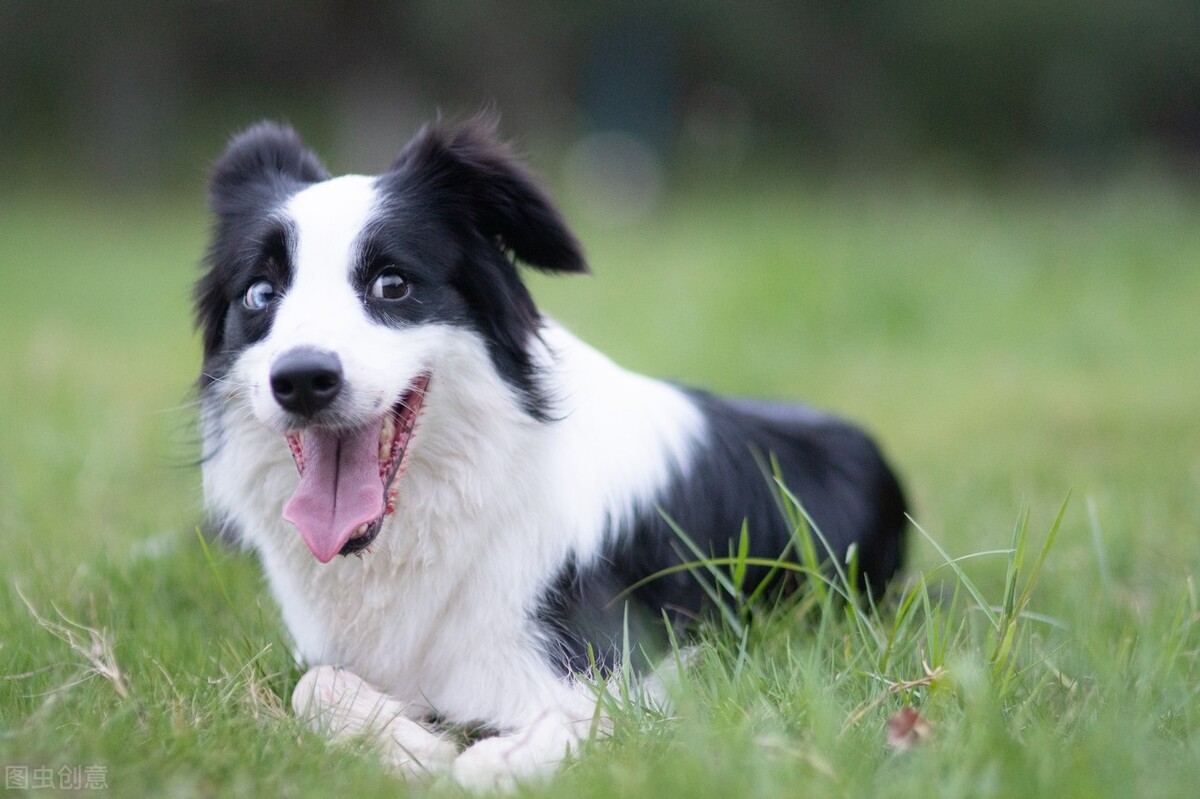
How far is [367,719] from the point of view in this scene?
8.49 ft

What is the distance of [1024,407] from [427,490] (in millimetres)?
3972

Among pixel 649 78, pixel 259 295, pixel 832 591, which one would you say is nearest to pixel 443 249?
pixel 259 295

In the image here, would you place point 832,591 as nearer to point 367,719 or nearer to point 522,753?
point 522,753

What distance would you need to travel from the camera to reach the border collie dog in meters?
2.62

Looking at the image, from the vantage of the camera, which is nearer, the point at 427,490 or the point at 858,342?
the point at 427,490

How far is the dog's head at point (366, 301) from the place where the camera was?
257 cm

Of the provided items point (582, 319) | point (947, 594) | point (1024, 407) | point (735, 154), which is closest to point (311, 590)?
point (947, 594)

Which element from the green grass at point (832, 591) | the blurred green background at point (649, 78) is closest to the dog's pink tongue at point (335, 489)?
the green grass at point (832, 591)

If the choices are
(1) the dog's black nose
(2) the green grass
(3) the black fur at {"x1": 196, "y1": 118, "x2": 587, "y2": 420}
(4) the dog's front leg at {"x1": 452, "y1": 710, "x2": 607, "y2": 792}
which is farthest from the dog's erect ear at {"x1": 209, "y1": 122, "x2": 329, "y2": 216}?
(4) the dog's front leg at {"x1": 452, "y1": 710, "x2": 607, "y2": 792}

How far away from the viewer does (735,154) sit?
29.6 ft

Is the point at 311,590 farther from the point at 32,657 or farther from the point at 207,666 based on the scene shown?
the point at 32,657

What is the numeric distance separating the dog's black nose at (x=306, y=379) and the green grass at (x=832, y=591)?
71 centimetres

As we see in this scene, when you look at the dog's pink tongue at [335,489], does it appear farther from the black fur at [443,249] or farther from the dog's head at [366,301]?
the black fur at [443,249]

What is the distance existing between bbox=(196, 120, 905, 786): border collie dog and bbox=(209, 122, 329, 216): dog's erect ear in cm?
2
